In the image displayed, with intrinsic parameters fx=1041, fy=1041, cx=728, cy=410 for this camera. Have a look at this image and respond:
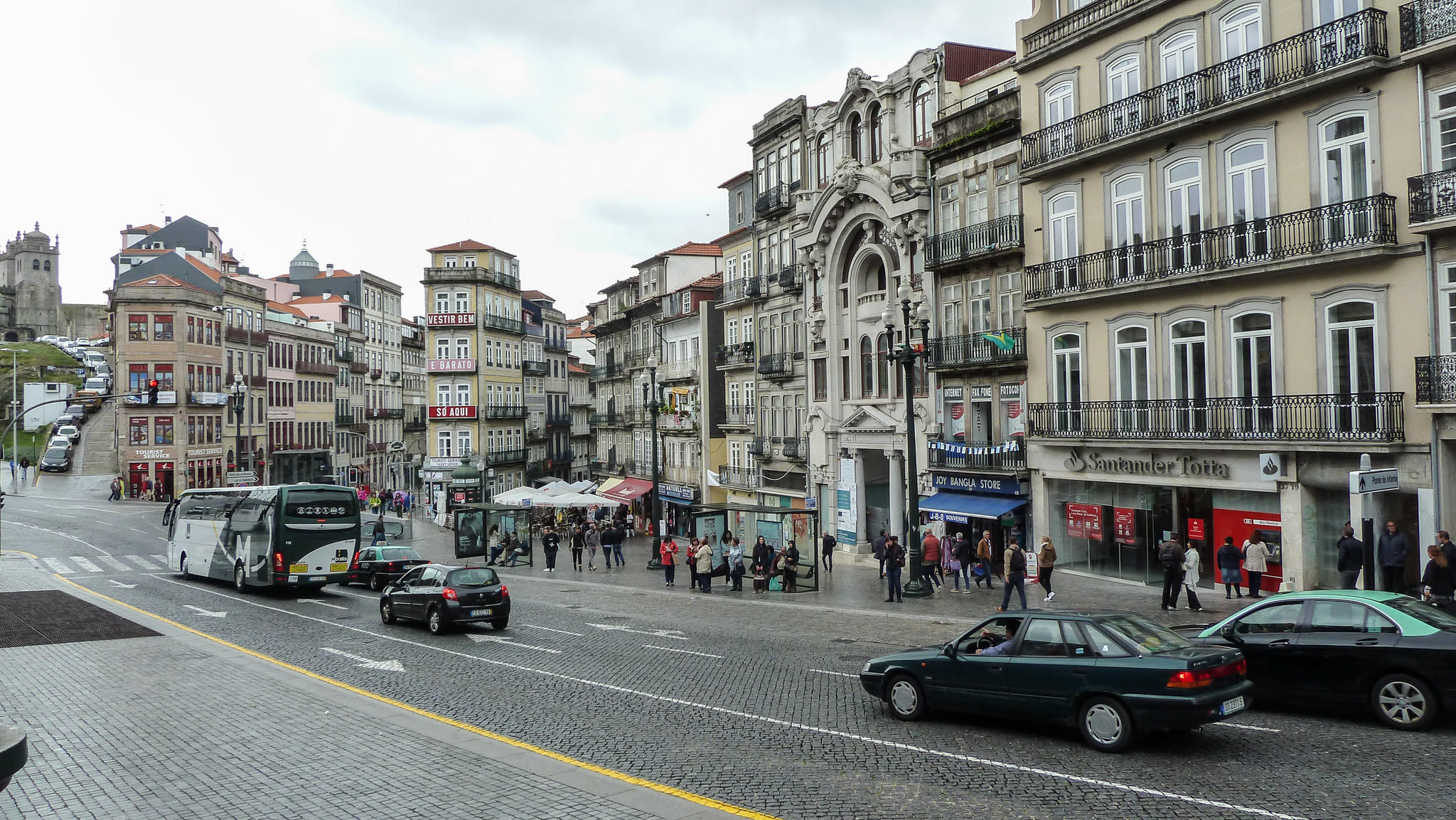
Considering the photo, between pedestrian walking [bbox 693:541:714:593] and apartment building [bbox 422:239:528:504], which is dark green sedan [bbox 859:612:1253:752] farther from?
apartment building [bbox 422:239:528:504]

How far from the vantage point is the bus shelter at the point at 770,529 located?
29578 millimetres

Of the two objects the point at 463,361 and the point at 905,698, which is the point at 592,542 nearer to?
the point at 905,698


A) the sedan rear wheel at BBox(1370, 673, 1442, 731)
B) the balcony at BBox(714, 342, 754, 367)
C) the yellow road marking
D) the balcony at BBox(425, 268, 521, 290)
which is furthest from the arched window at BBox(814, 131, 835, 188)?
the balcony at BBox(425, 268, 521, 290)

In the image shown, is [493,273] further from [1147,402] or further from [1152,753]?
[1152,753]

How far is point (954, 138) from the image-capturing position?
32.8 m

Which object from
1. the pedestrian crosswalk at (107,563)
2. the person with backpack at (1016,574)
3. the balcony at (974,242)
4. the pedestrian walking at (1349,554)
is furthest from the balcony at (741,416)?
the pedestrian walking at (1349,554)

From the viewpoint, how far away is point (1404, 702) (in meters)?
11.5

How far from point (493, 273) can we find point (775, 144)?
39.2 meters

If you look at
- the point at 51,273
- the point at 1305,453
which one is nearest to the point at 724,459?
the point at 1305,453

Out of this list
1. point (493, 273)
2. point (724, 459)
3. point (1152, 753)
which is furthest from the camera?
point (493, 273)

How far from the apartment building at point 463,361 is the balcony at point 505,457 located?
0.25ft

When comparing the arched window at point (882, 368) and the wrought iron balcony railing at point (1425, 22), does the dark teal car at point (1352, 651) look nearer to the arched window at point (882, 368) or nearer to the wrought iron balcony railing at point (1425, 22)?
the wrought iron balcony railing at point (1425, 22)

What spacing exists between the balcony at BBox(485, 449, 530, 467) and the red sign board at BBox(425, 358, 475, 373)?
6.47 metres

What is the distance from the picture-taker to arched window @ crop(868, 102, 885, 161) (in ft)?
122
